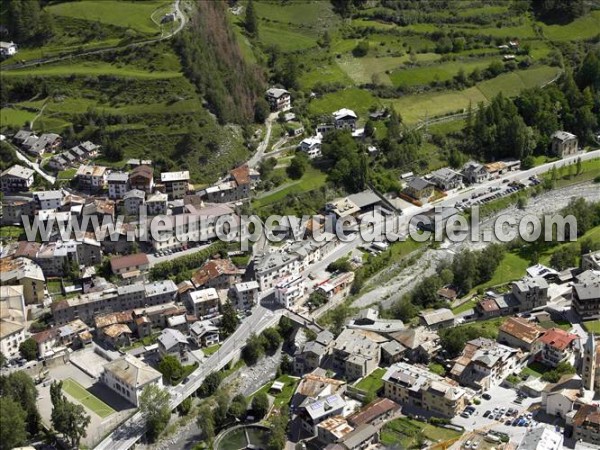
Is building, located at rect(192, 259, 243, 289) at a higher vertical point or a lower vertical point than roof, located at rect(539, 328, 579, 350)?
higher

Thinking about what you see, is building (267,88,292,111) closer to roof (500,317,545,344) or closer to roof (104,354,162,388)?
roof (500,317,545,344)

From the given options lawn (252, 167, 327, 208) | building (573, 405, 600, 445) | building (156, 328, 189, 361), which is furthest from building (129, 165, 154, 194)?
Answer: building (573, 405, 600, 445)

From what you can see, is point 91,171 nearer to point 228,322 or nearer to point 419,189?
point 228,322

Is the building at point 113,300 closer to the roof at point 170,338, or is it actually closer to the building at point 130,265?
the building at point 130,265

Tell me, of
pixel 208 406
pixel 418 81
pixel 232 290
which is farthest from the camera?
pixel 418 81

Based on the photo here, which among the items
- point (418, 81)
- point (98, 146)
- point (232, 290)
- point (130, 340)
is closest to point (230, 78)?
point (98, 146)

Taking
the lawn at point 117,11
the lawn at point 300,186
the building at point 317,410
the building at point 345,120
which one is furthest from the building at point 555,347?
the lawn at point 117,11

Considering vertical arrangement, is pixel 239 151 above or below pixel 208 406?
above

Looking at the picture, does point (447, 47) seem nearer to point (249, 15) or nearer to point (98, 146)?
point (249, 15)
